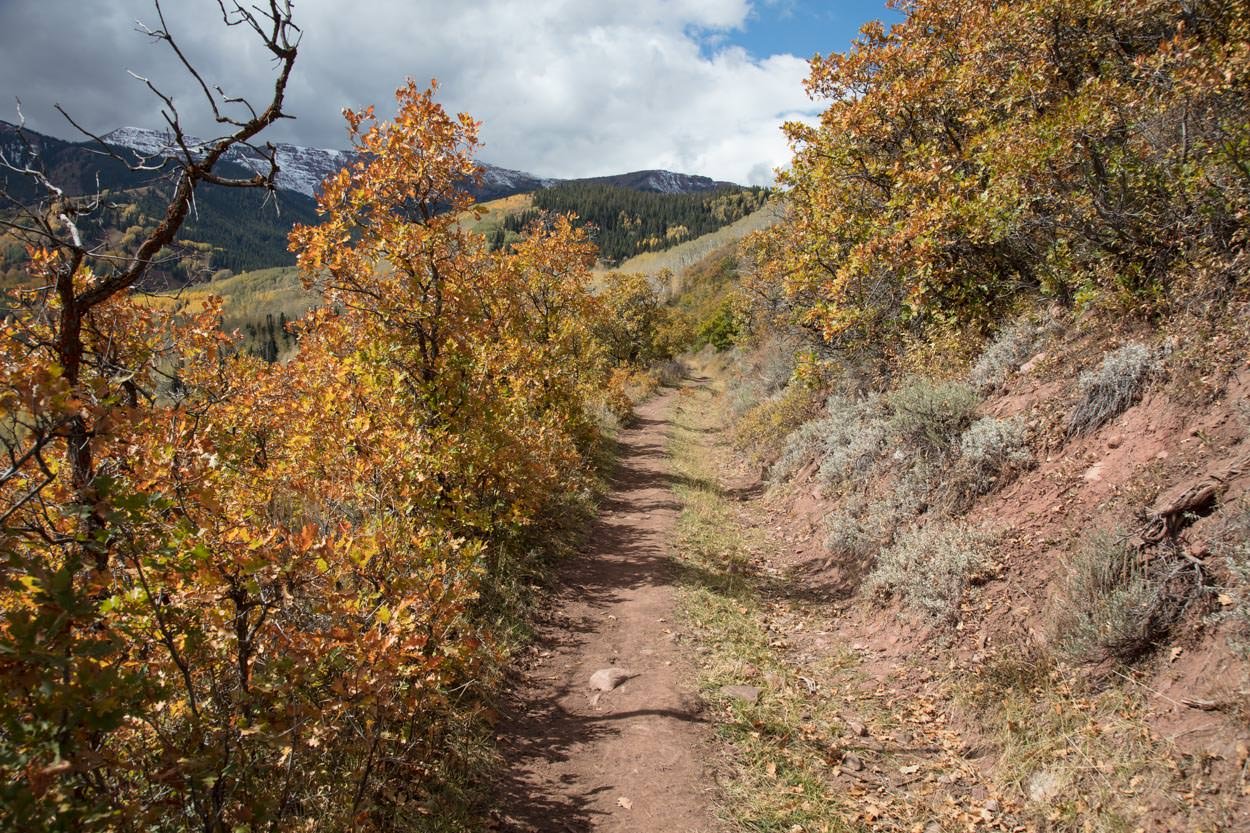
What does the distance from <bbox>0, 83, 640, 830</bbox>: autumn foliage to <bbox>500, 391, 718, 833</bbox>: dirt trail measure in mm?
768

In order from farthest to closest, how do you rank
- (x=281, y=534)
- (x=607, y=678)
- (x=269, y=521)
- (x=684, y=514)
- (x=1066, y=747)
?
(x=684, y=514), (x=607, y=678), (x=269, y=521), (x=1066, y=747), (x=281, y=534)

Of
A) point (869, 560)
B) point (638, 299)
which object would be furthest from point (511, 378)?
point (638, 299)

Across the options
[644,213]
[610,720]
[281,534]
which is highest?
[644,213]

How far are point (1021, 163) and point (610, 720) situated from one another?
8460 mm

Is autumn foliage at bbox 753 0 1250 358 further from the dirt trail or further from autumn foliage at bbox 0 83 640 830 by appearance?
autumn foliage at bbox 0 83 640 830

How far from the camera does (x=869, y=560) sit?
821 centimetres

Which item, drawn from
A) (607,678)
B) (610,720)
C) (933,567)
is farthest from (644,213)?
(610,720)

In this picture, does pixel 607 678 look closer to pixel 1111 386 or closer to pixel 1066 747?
pixel 1066 747

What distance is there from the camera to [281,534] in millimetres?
3635

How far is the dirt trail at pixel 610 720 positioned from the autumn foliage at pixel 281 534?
2.52 ft

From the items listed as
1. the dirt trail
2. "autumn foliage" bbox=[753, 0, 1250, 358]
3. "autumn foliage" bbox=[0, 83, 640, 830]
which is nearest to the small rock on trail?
the dirt trail

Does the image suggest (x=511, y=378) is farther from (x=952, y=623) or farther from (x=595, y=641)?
(x=952, y=623)

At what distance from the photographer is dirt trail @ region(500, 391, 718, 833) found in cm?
490

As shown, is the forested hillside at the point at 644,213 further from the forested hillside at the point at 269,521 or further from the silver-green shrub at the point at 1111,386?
the silver-green shrub at the point at 1111,386
